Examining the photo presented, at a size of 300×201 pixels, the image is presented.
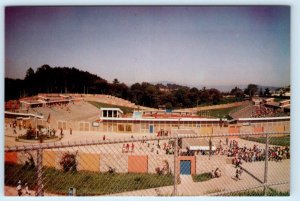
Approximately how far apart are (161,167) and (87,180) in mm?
661

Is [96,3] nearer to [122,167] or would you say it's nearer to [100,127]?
[100,127]

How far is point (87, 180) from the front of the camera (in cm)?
343

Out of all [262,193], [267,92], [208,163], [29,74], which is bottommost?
[262,193]

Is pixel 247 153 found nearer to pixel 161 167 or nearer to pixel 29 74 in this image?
pixel 161 167

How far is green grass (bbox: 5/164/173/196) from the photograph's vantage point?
3.41m

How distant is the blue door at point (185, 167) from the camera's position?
11.5ft

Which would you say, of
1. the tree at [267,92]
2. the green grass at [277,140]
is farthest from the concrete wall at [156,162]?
the tree at [267,92]

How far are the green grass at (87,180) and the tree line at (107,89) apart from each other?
0.64 m

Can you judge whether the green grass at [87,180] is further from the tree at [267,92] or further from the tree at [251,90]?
the tree at [267,92]

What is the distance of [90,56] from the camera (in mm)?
3418

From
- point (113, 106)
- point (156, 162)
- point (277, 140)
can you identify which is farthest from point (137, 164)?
point (277, 140)

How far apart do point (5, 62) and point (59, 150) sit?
2.92 feet
